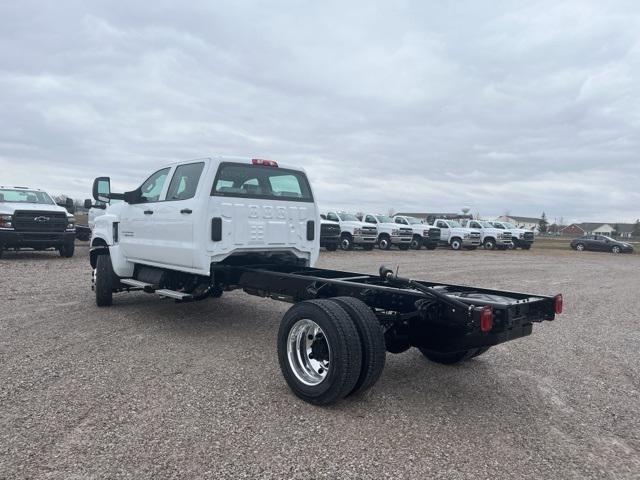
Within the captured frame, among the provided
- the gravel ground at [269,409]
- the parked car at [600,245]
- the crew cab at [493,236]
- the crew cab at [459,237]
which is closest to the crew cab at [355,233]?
the crew cab at [459,237]

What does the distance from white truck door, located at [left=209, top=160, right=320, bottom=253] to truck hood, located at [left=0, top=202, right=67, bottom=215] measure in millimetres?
10340

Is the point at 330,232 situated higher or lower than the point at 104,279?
higher

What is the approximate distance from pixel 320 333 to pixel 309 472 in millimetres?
1351

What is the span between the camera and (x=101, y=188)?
7.20 metres

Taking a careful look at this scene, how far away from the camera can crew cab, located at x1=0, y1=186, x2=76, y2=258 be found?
13844 millimetres

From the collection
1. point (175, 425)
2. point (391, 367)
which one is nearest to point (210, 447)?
point (175, 425)

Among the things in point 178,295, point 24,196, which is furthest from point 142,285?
point 24,196

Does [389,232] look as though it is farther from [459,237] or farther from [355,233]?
[459,237]

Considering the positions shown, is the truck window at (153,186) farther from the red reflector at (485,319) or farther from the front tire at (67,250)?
the front tire at (67,250)

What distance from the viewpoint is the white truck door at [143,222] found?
690 centimetres

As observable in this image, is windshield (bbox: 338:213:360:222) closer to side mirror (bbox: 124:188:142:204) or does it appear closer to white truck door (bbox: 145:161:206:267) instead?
side mirror (bbox: 124:188:142:204)

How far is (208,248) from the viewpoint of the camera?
5.93 meters

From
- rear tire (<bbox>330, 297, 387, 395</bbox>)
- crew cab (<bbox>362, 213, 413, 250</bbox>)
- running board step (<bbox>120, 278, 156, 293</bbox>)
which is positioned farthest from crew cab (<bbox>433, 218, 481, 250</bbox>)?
rear tire (<bbox>330, 297, 387, 395</bbox>)

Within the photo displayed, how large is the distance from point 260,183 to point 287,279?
1.62m
